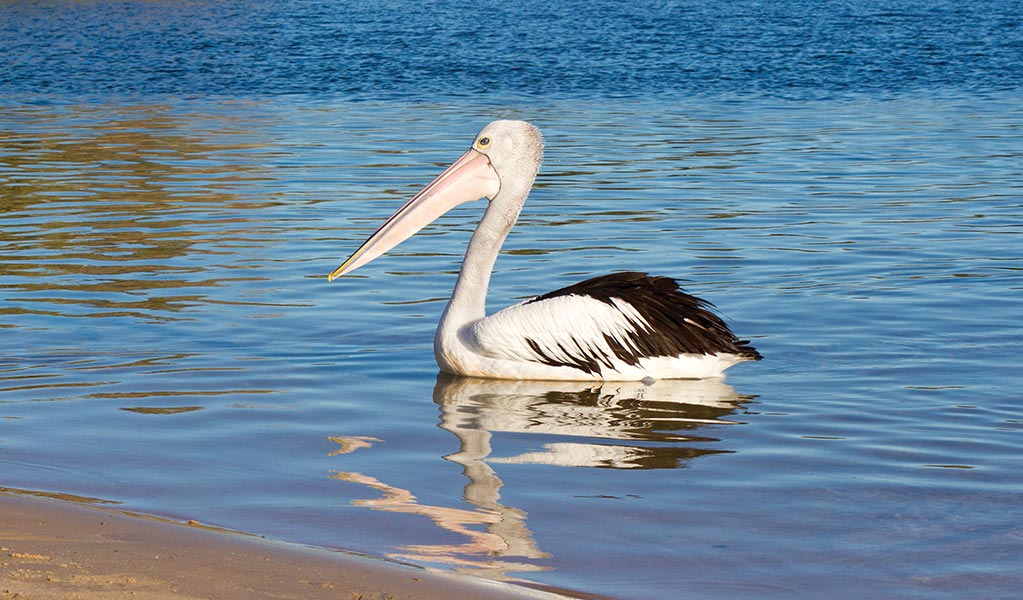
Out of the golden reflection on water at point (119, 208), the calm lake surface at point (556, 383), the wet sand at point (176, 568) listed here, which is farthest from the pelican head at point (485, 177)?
the wet sand at point (176, 568)

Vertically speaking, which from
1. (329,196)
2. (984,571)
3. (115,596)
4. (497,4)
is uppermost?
(497,4)

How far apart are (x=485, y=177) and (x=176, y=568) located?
324 cm

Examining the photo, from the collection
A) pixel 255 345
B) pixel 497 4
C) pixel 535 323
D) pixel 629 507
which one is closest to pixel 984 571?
pixel 629 507

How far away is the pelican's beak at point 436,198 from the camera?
19.7 ft

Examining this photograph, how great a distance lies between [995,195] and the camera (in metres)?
9.92

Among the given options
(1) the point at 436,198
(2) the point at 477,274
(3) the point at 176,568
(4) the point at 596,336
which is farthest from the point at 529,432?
(3) the point at 176,568

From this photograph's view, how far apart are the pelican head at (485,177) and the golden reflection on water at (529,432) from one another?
692mm

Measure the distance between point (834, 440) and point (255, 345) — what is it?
2577 mm

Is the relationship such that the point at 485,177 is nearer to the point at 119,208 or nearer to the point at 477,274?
the point at 477,274

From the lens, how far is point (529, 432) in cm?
494

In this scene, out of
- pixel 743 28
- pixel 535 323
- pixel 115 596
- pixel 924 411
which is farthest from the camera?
pixel 743 28

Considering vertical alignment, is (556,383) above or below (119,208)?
below

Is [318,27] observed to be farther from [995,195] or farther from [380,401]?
[380,401]

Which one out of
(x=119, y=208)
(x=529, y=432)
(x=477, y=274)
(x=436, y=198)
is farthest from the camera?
(x=119, y=208)
